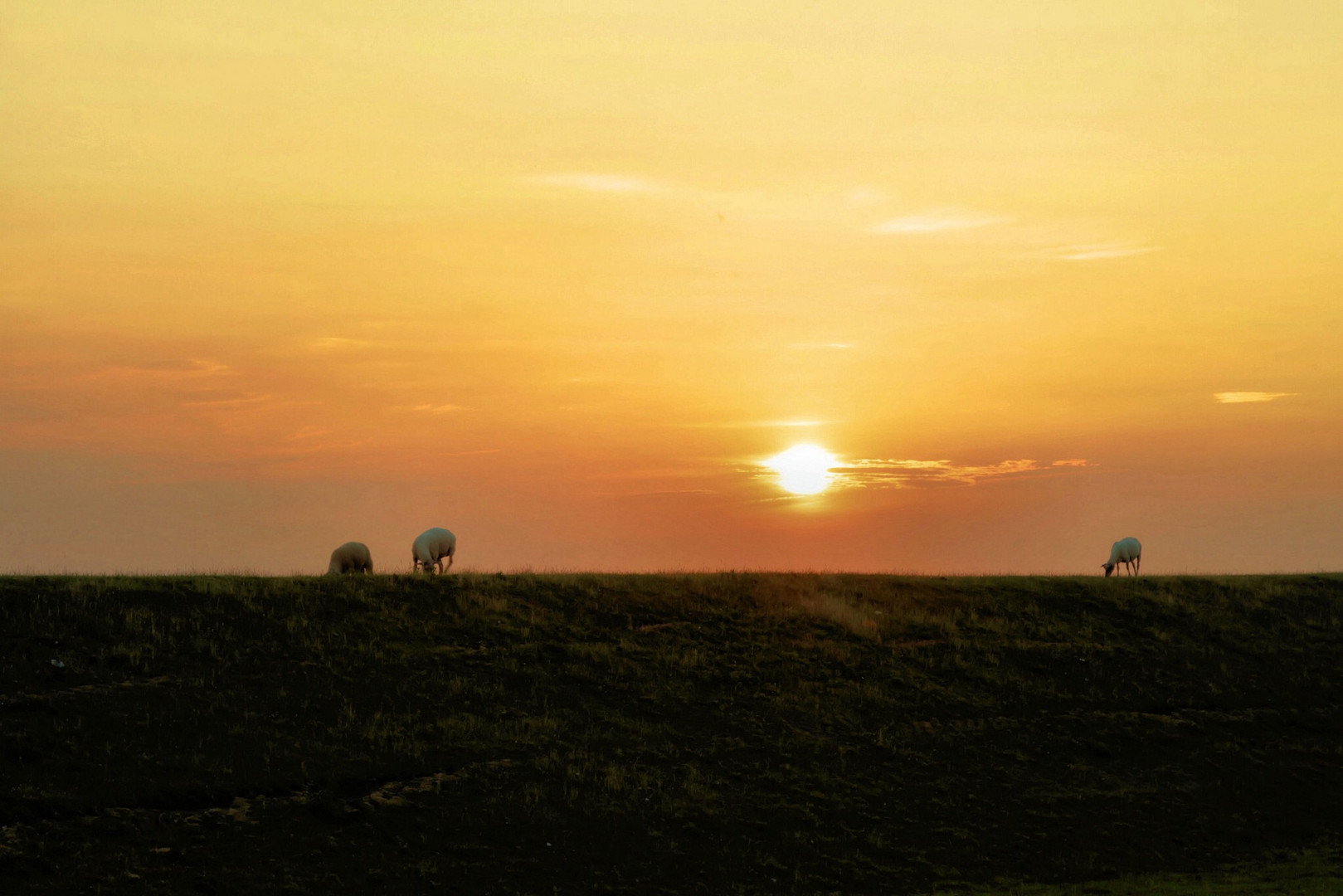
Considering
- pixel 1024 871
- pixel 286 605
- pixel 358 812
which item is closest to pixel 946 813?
pixel 1024 871

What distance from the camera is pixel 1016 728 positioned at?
36938 millimetres

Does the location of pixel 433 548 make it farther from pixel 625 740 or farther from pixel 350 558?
pixel 625 740

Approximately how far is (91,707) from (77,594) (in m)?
6.97

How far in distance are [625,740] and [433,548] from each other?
1947 centimetres

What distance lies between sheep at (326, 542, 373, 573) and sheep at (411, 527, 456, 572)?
202 centimetres

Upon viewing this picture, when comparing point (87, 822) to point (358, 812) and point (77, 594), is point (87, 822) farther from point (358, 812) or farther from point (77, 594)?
point (77, 594)

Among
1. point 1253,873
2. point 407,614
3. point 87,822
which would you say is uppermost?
point 407,614

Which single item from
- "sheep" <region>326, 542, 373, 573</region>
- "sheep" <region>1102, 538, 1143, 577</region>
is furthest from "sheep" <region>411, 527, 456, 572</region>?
"sheep" <region>1102, 538, 1143, 577</region>

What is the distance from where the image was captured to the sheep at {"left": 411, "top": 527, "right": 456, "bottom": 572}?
48.7 m

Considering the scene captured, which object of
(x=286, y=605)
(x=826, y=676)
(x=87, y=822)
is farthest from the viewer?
(x=826, y=676)

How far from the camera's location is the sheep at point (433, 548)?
160 feet

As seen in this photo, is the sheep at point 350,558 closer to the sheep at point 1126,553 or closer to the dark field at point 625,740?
the dark field at point 625,740

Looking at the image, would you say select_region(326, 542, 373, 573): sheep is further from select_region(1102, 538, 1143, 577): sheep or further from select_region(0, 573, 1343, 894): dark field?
select_region(1102, 538, 1143, 577): sheep

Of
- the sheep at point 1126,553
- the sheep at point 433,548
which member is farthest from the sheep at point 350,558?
the sheep at point 1126,553
